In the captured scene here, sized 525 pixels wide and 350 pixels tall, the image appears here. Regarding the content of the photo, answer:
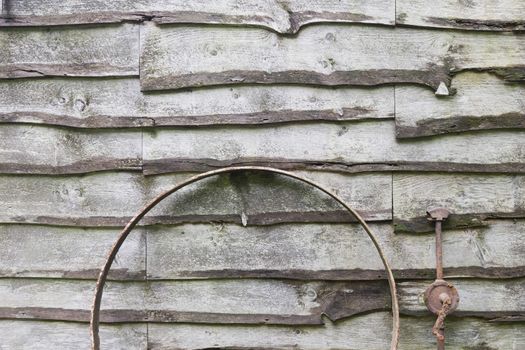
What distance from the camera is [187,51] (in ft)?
7.10

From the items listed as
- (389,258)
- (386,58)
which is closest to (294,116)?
(386,58)

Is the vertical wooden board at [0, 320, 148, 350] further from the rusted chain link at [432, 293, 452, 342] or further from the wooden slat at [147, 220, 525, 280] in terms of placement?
the rusted chain link at [432, 293, 452, 342]

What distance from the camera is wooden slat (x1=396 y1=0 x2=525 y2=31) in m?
2.13

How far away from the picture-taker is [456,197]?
7.07ft

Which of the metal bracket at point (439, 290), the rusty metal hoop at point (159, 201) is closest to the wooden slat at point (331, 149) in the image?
the rusty metal hoop at point (159, 201)

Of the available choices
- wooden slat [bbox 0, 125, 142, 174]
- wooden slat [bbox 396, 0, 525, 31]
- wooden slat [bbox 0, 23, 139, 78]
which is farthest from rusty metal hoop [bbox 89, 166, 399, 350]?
wooden slat [bbox 396, 0, 525, 31]

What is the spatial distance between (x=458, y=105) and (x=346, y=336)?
1022 millimetres

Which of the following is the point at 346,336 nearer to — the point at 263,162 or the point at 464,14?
the point at 263,162

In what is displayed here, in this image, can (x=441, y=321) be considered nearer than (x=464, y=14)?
Yes

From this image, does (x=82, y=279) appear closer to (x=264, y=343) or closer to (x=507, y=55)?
(x=264, y=343)

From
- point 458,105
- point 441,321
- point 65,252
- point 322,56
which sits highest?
point 322,56

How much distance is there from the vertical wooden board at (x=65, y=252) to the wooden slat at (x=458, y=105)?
1168 mm

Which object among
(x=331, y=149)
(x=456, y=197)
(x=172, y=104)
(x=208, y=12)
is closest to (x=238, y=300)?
(x=331, y=149)

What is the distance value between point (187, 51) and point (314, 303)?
1129 mm
